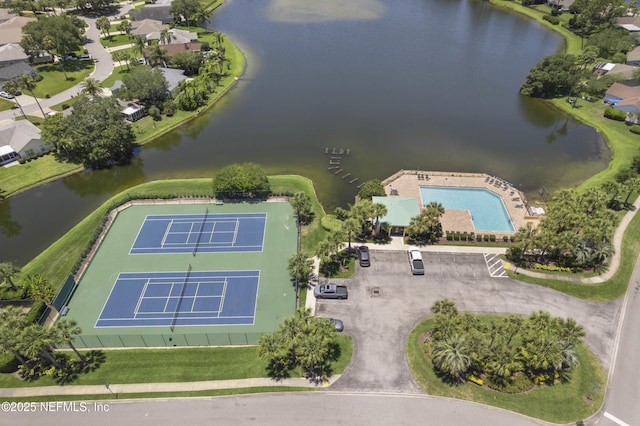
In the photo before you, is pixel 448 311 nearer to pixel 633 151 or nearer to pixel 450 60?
pixel 633 151

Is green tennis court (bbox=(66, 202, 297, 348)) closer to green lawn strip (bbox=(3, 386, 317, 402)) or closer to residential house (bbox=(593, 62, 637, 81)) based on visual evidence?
green lawn strip (bbox=(3, 386, 317, 402))

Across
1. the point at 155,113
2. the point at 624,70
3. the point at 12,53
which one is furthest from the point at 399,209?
the point at 12,53

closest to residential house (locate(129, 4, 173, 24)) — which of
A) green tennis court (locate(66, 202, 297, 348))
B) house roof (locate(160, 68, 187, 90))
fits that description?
house roof (locate(160, 68, 187, 90))

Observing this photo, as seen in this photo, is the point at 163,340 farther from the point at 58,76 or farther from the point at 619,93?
the point at 619,93

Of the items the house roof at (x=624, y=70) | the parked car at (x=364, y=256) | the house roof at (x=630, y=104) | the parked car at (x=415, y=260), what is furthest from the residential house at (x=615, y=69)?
the parked car at (x=364, y=256)

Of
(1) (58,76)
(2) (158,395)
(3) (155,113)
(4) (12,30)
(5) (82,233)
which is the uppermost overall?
(4) (12,30)
